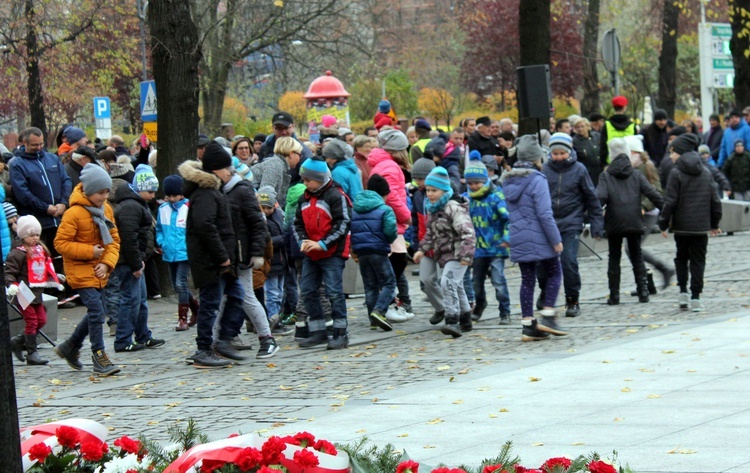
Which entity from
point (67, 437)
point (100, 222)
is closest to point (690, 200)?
point (100, 222)

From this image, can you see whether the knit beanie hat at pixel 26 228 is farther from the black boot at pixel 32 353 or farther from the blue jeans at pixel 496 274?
the blue jeans at pixel 496 274

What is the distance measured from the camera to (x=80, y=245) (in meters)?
11.8

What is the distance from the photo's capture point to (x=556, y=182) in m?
14.4

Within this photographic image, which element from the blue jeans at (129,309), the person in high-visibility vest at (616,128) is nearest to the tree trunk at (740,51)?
the person in high-visibility vest at (616,128)

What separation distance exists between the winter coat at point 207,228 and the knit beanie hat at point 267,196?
6.36ft

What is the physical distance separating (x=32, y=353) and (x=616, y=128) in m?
10.9

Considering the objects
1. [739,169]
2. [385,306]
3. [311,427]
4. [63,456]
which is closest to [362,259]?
[385,306]

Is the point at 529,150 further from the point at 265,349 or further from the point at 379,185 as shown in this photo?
the point at 265,349

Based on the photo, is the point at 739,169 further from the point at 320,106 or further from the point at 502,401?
the point at 502,401

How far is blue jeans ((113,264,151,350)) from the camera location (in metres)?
12.9

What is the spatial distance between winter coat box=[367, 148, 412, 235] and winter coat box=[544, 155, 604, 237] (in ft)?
5.36

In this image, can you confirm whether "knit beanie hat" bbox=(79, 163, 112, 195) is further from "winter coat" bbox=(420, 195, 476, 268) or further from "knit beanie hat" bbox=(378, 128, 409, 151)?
"knit beanie hat" bbox=(378, 128, 409, 151)

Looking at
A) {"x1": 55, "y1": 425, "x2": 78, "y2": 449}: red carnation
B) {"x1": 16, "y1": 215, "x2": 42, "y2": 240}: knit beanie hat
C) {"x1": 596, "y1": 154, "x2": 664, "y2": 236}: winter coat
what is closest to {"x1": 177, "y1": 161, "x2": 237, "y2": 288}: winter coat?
{"x1": 16, "y1": 215, "x2": 42, "y2": 240}: knit beanie hat

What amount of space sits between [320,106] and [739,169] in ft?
38.7
